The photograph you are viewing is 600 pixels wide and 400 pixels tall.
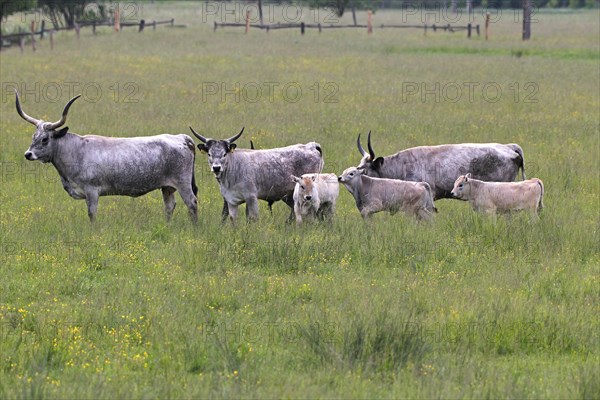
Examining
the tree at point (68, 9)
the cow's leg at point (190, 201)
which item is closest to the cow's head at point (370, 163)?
the cow's leg at point (190, 201)

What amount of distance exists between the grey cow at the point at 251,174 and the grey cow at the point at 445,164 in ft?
3.83

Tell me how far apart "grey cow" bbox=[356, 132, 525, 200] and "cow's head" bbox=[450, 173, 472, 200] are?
2.50 ft

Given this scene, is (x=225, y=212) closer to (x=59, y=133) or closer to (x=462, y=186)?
(x=59, y=133)

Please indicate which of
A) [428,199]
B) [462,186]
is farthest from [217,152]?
[462,186]

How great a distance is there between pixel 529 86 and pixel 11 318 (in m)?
22.3

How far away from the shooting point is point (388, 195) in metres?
12.9

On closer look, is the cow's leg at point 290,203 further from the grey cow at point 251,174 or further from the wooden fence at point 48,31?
the wooden fence at point 48,31

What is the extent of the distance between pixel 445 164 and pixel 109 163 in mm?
4851

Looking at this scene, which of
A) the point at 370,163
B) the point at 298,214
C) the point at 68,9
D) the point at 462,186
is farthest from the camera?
the point at 68,9

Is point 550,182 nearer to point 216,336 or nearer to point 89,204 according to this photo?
point 89,204

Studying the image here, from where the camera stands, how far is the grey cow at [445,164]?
45.8 ft

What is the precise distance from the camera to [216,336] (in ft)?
26.3

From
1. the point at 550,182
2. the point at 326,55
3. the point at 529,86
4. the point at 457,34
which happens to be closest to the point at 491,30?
the point at 457,34

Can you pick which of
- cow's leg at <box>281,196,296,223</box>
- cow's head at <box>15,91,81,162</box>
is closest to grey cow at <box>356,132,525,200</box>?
cow's leg at <box>281,196,296,223</box>
